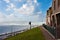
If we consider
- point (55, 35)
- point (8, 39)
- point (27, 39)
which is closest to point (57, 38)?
point (55, 35)

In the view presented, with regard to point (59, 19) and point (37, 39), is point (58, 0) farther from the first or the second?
point (37, 39)

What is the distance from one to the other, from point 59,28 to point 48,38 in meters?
2.40

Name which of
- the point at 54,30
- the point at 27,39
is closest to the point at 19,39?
the point at 27,39

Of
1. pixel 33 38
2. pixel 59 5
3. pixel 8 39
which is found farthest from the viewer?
pixel 59 5

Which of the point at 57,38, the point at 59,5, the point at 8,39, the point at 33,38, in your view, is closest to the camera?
the point at 57,38

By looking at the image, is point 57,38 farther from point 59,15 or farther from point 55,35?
point 59,15

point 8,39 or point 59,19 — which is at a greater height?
point 59,19

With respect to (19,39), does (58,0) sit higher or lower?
higher

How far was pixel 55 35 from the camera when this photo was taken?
2898 centimetres

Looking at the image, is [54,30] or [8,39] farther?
[8,39]

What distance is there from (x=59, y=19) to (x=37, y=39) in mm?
10903

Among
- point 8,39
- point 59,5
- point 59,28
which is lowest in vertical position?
point 8,39

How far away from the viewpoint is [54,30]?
97.2 ft

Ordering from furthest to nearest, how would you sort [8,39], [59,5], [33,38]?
[59,5], [8,39], [33,38]
